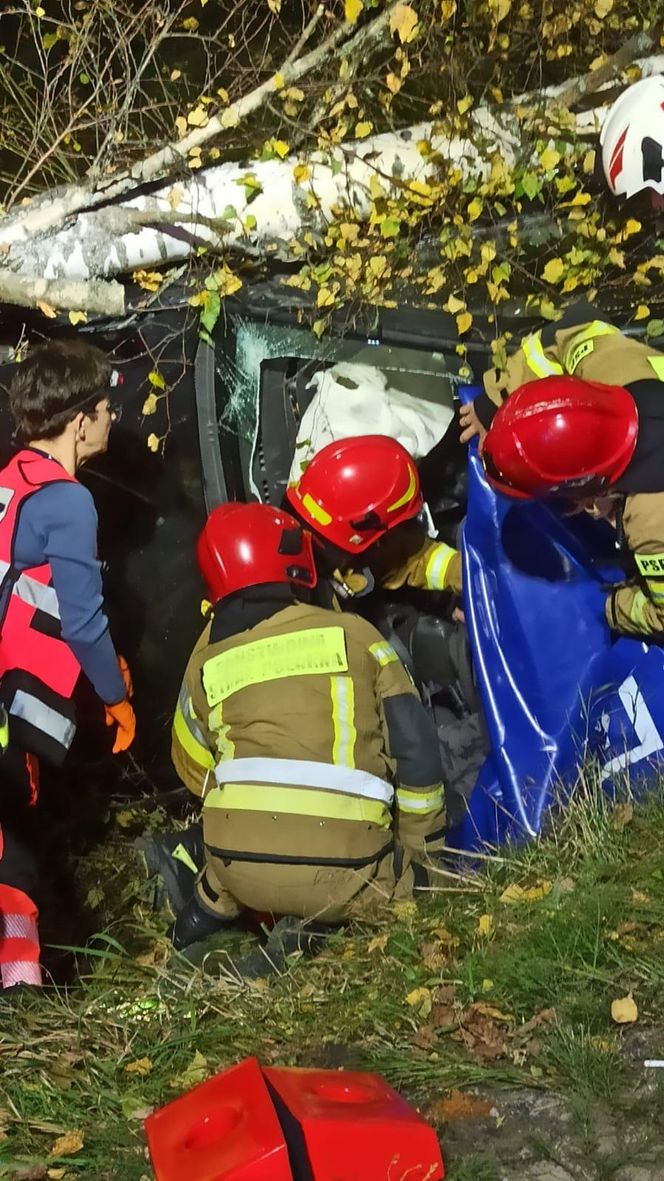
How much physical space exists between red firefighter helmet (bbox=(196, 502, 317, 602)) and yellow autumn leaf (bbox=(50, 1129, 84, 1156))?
1692 millimetres

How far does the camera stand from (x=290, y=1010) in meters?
2.64

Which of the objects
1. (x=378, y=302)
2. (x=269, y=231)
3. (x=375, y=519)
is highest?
(x=269, y=231)

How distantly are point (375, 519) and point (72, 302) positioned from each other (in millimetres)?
1520

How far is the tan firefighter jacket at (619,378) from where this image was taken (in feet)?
9.54

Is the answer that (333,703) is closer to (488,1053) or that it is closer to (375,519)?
(375,519)

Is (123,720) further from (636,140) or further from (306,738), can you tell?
(636,140)

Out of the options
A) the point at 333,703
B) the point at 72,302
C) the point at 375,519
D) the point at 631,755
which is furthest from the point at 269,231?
the point at 631,755

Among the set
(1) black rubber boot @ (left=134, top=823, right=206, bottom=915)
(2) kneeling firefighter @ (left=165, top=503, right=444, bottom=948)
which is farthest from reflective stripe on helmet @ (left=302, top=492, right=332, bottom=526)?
(1) black rubber boot @ (left=134, top=823, right=206, bottom=915)

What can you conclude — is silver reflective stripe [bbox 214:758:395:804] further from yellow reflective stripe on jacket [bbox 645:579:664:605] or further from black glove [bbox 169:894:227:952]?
yellow reflective stripe on jacket [bbox 645:579:664:605]

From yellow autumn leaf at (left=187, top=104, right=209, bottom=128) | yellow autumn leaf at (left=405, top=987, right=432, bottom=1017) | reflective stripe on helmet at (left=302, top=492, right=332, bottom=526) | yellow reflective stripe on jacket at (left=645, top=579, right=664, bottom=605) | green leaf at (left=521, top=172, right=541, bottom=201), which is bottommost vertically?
yellow autumn leaf at (left=405, top=987, right=432, bottom=1017)

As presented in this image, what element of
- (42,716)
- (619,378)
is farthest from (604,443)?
(42,716)

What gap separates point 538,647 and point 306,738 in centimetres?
98

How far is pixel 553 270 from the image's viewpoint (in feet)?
12.2

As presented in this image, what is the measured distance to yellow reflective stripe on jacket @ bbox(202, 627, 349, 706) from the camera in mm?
3119
